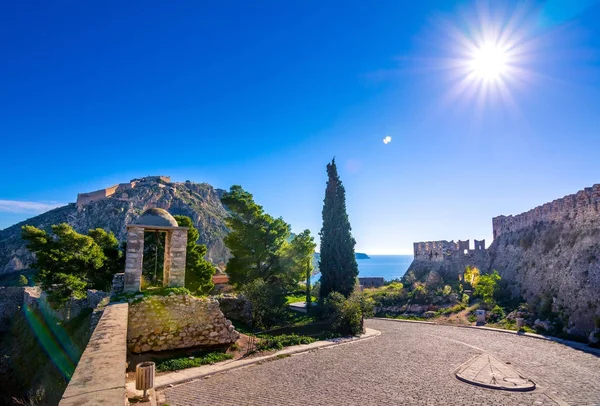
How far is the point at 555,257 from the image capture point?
2342 cm

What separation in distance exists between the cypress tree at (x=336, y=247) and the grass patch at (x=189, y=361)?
13.1m

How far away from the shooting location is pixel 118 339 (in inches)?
291

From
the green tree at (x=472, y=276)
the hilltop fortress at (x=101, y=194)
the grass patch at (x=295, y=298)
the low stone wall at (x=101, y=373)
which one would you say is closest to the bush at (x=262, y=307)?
the grass patch at (x=295, y=298)

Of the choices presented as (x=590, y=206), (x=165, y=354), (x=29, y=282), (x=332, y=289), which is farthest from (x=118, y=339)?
(x=29, y=282)

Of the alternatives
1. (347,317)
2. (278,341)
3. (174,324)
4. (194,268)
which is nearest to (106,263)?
(194,268)

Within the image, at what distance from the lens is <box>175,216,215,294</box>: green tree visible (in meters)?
26.1

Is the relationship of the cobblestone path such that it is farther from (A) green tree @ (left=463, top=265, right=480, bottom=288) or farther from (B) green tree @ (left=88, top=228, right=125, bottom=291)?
(B) green tree @ (left=88, top=228, right=125, bottom=291)

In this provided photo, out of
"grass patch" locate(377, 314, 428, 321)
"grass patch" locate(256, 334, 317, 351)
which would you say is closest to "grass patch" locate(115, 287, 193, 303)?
"grass patch" locate(256, 334, 317, 351)

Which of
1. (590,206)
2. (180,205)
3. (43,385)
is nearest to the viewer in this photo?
(43,385)

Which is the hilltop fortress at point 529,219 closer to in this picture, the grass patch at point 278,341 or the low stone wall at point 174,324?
the grass patch at point 278,341

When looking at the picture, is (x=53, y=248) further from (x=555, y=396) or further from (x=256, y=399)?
(x=555, y=396)

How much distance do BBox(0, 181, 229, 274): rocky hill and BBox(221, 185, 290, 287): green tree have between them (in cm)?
5291

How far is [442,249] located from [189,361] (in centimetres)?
3545

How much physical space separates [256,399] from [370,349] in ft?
25.8
